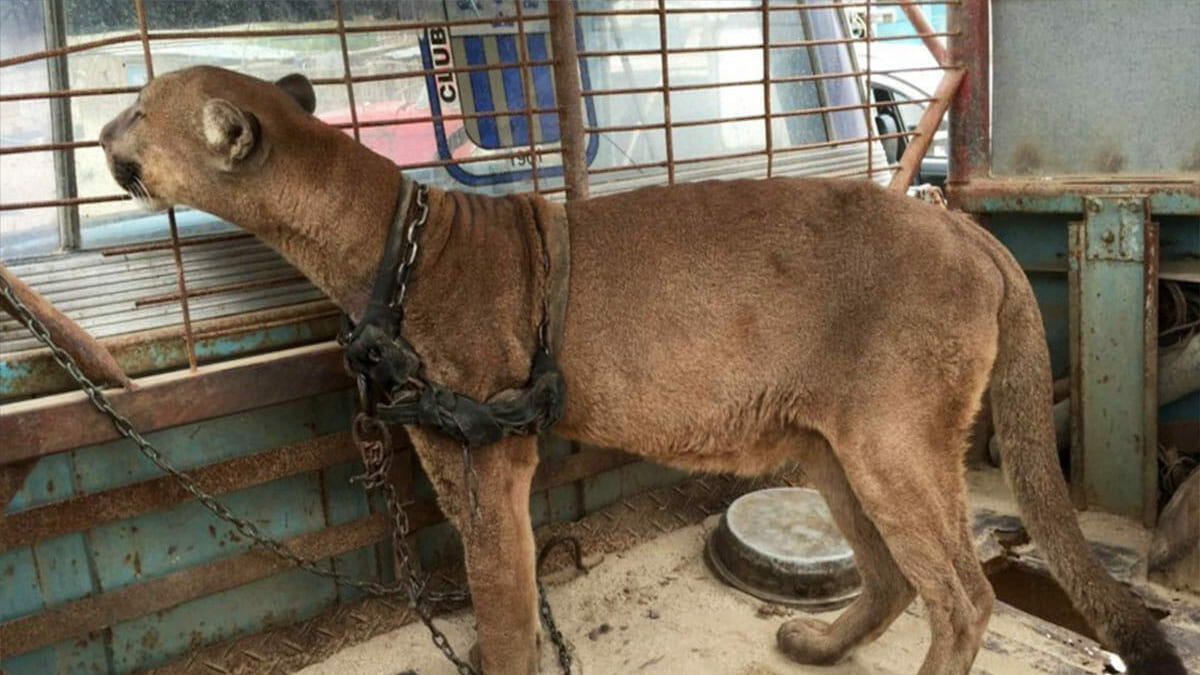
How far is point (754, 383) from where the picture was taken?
3428mm

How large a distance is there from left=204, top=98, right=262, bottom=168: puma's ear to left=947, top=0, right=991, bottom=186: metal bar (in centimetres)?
384

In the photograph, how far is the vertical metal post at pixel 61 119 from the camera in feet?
12.4

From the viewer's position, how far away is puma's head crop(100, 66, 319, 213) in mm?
3215

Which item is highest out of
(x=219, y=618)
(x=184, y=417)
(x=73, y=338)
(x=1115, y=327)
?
(x=73, y=338)

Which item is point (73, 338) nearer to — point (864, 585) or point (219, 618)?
point (219, 618)

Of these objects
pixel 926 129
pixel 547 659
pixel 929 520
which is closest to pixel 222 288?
pixel 547 659

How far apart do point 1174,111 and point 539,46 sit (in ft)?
10.0

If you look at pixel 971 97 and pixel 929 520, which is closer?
pixel 929 520

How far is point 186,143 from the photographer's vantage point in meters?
3.23

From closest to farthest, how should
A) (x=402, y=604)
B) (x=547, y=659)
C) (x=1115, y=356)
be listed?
1. (x=547, y=659)
2. (x=402, y=604)
3. (x=1115, y=356)

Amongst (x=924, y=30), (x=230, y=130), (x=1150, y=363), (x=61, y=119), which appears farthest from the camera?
(x=924, y=30)

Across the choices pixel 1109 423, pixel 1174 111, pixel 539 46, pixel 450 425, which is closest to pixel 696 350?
pixel 450 425

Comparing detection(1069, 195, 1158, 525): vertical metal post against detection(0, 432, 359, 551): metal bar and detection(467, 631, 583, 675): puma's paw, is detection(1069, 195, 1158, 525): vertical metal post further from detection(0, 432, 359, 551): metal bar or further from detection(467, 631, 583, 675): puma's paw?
detection(0, 432, 359, 551): metal bar

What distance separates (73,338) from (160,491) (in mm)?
624
